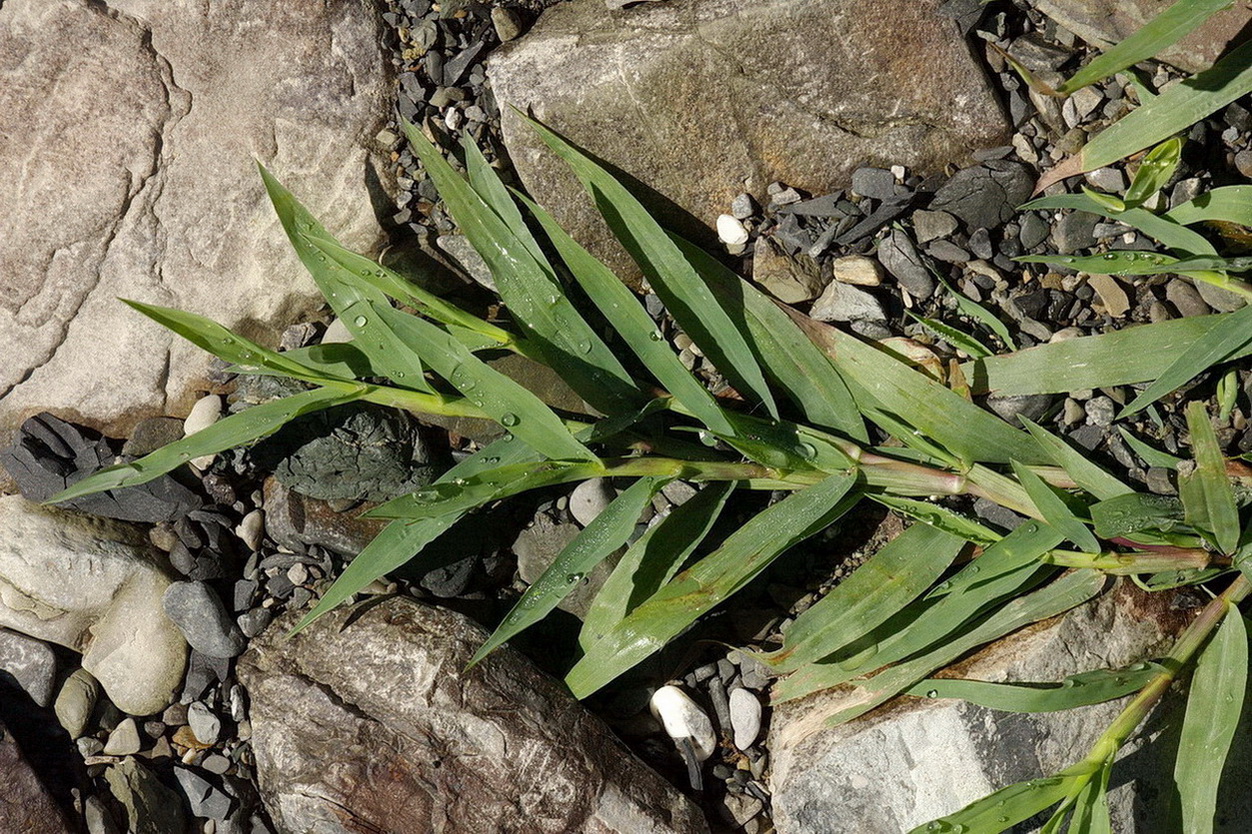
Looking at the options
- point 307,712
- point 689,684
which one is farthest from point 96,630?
point 689,684

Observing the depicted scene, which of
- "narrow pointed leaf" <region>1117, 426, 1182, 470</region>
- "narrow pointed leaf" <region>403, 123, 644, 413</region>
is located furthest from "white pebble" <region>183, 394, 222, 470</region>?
"narrow pointed leaf" <region>1117, 426, 1182, 470</region>

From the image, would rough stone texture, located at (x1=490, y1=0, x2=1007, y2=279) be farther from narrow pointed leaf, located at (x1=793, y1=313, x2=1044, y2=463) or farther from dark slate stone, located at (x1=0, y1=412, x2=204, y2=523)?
dark slate stone, located at (x1=0, y1=412, x2=204, y2=523)

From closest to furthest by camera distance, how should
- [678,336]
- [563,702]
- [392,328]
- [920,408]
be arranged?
1. [392,328]
2. [920,408]
3. [563,702]
4. [678,336]

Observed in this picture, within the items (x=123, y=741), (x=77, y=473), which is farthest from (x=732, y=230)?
(x=123, y=741)

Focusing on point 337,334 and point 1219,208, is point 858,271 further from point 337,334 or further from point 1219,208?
point 337,334

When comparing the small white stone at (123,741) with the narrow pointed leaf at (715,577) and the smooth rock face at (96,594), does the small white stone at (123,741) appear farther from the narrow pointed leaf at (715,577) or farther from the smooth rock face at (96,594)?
the narrow pointed leaf at (715,577)

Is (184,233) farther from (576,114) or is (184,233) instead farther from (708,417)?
(708,417)

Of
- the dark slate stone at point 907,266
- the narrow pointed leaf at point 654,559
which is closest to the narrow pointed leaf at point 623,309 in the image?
the narrow pointed leaf at point 654,559
